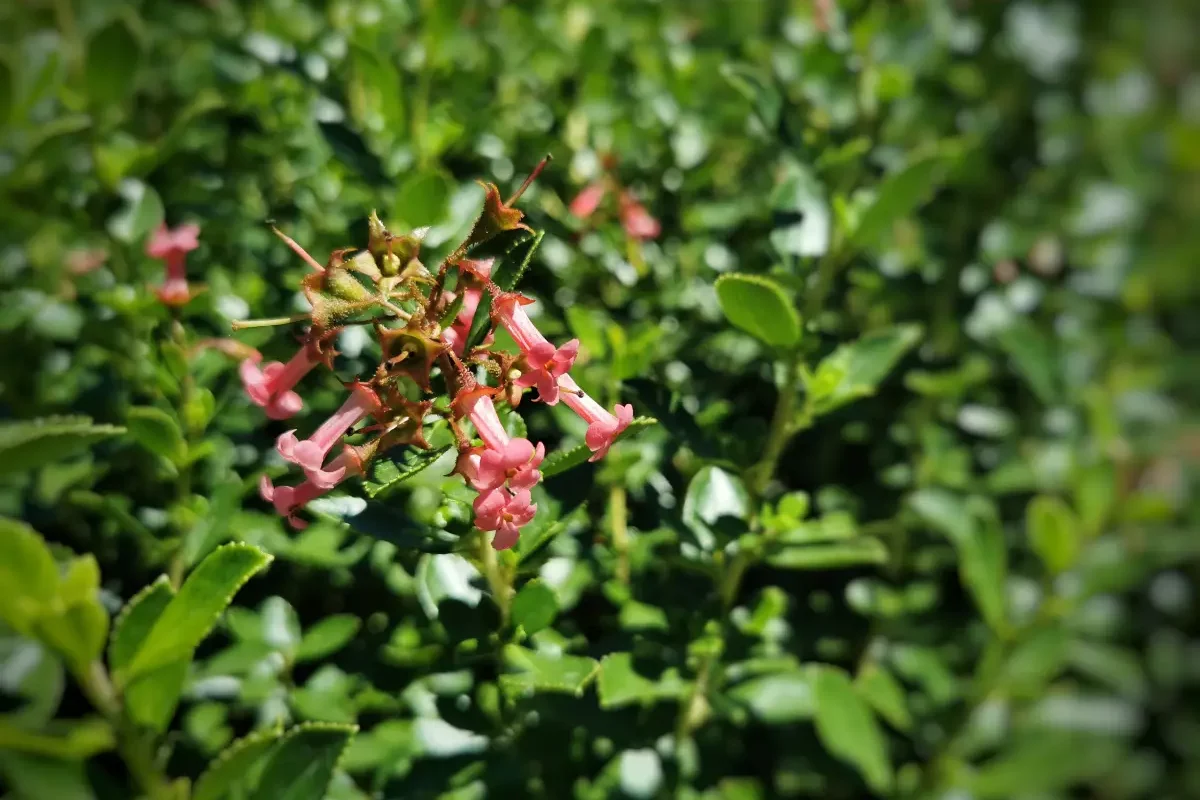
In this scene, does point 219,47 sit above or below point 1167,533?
above

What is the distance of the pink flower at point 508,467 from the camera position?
658 mm

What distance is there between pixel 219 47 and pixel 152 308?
0.54 m

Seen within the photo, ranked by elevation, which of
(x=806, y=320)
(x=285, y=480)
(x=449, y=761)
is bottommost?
(x=449, y=761)

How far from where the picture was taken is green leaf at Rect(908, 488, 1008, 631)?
1249 mm

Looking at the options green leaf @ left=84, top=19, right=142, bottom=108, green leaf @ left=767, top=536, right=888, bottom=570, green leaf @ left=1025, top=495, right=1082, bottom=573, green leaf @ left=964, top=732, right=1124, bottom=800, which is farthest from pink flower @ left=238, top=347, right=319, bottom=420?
green leaf @ left=964, top=732, right=1124, bottom=800

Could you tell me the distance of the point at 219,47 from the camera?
135cm

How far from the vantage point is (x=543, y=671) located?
768mm

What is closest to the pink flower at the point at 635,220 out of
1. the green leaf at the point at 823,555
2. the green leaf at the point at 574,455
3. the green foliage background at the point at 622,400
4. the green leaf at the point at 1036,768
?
the green foliage background at the point at 622,400

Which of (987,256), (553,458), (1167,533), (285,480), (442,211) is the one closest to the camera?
(553,458)

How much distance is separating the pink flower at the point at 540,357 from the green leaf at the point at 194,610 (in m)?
0.22

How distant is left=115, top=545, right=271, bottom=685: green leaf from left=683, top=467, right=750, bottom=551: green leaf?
443 millimetres

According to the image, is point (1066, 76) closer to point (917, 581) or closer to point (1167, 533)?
point (1167, 533)

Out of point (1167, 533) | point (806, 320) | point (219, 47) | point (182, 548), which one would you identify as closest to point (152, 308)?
point (182, 548)

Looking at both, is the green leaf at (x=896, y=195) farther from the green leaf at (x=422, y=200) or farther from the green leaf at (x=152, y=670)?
the green leaf at (x=152, y=670)
